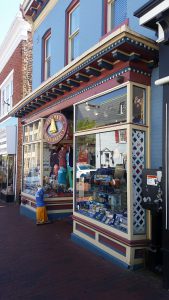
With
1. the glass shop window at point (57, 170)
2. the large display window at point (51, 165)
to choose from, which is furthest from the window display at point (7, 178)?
the glass shop window at point (57, 170)

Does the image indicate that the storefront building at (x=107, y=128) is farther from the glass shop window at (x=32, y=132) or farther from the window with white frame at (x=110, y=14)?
the glass shop window at (x=32, y=132)

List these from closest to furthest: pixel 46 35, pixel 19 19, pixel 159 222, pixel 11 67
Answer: pixel 159 222
pixel 46 35
pixel 19 19
pixel 11 67

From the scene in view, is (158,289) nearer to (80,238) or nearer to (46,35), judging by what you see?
(80,238)

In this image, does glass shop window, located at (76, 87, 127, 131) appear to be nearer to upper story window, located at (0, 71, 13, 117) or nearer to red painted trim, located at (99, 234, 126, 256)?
red painted trim, located at (99, 234, 126, 256)

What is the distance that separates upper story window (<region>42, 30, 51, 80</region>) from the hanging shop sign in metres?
2.63

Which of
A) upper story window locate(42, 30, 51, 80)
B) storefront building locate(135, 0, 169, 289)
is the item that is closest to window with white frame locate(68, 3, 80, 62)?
upper story window locate(42, 30, 51, 80)

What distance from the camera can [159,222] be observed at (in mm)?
5082

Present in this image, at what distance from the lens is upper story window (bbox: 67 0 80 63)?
8602 mm

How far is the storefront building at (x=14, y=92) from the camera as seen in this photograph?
1382cm

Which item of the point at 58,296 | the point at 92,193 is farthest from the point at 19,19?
the point at 58,296

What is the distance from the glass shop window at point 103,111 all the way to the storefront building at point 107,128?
0.06ft

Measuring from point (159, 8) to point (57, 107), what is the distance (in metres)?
4.57

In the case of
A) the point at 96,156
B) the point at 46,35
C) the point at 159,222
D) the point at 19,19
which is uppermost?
the point at 19,19

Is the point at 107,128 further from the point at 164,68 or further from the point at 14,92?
the point at 14,92
